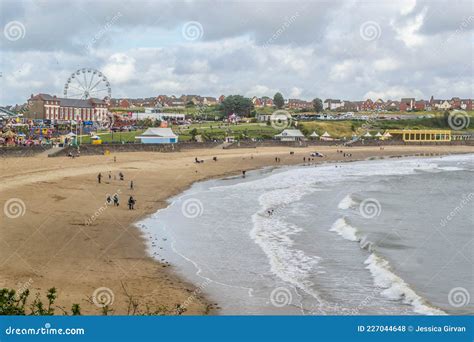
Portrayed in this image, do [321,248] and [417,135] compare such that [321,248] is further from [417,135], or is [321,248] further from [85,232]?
[417,135]

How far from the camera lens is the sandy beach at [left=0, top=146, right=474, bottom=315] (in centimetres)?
1639

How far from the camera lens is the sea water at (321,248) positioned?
16.6 metres

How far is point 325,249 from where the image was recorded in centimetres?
2328

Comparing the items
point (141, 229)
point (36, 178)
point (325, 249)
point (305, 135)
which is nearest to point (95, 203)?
point (141, 229)

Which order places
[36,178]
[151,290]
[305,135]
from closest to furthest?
[151,290]
[36,178]
[305,135]

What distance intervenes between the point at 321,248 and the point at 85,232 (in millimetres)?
9454

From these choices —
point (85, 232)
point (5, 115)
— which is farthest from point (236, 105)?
point (85, 232)

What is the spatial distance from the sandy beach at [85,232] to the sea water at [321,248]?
1115 millimetres

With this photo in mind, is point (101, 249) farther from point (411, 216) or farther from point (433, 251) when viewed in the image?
point (411, 216)

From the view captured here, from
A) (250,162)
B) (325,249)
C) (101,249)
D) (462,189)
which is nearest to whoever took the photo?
(101,249)

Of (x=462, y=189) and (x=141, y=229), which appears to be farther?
(x=462, y=189)

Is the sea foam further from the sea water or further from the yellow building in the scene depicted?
the yellow building

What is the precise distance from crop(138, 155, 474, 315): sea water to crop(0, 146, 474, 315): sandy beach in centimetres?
112

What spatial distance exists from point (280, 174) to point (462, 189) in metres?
17.1
